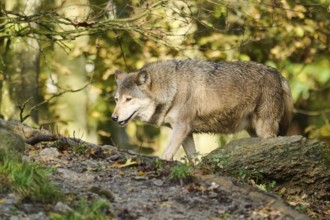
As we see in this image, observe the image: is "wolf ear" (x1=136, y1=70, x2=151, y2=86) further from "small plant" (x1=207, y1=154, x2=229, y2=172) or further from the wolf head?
"small plant" (x1=207, y1=154, x2=229, y2=172)

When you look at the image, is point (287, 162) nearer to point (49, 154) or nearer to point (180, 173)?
point (180, 173)

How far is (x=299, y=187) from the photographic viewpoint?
964 cm

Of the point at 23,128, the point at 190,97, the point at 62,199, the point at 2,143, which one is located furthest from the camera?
the point at 190,97

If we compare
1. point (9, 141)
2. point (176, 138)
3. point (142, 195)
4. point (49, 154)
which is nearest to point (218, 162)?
point (142, 195)

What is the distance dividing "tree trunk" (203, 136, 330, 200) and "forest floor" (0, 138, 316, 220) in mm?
869

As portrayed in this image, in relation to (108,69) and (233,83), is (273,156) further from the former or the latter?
(108,69)

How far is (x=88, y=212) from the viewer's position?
716 cm

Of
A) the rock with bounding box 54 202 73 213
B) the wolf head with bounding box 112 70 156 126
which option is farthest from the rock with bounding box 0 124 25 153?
the wolf head with bounding box 112 70 156 126

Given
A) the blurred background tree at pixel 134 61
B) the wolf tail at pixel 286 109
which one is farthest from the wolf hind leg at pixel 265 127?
the blurred background tree at pixel 134 61

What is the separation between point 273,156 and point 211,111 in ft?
10.1

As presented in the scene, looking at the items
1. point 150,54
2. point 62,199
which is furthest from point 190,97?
point 150,54

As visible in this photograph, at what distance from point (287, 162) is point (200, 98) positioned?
10.2 feet

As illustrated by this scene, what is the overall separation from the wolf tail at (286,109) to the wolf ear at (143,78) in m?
2.14

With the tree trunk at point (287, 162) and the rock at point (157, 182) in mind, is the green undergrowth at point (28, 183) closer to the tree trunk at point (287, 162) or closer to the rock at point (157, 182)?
the rock at point (157, 182)
